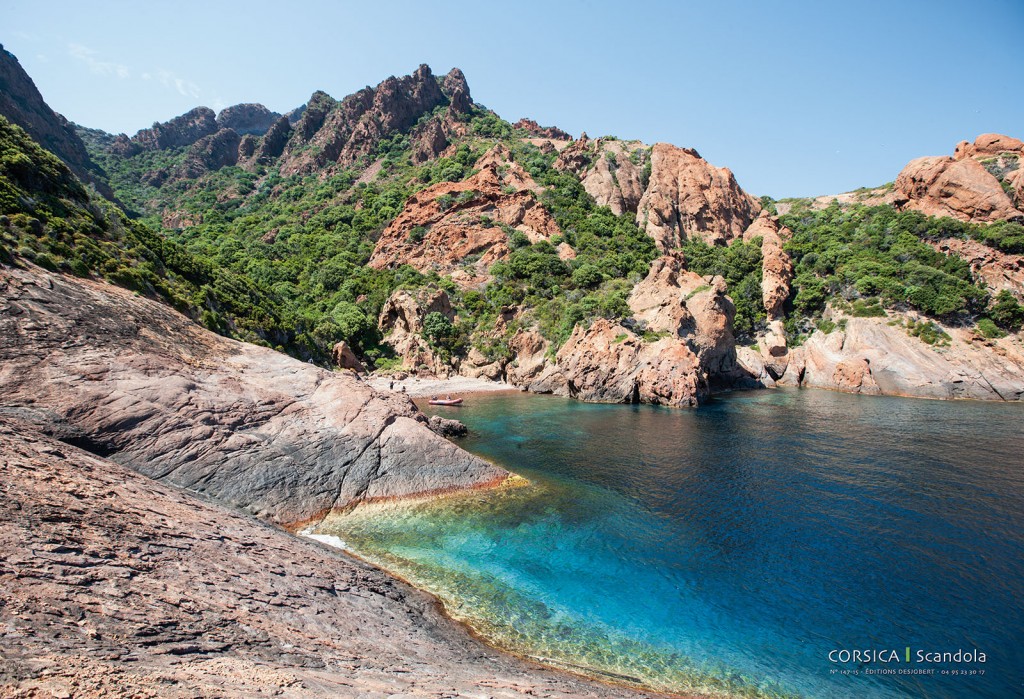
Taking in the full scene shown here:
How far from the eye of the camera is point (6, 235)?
1750 centimetres

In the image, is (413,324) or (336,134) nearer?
(413,324)

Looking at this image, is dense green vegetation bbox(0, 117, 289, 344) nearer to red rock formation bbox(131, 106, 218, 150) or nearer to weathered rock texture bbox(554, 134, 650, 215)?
weathered rock texture bbox(554, 134, 650, 215)

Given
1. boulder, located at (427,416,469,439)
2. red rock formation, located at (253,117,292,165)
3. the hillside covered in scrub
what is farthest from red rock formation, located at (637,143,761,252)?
red rock formation, located at (253,117,292,165)

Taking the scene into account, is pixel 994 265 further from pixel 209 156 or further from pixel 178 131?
pixel 178 131

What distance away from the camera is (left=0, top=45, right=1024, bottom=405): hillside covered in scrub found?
1427 inches

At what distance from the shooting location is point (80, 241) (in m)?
21.5

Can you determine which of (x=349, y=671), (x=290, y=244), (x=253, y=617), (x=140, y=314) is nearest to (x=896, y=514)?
(x=349, y=671)

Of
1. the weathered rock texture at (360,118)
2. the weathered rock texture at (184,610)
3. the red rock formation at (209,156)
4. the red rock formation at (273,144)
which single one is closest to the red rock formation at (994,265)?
the weathered rock texture at (184,610)

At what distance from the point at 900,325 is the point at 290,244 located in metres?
85.4

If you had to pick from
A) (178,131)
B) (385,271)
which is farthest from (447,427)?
(178,131)

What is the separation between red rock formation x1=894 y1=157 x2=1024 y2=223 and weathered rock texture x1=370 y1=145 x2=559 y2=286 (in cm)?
5102

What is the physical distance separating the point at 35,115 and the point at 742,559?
11219 cm

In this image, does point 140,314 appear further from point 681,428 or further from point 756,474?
point 681,428

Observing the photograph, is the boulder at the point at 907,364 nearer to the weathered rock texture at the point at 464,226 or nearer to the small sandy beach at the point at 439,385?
the small sandy beach at the point at 439,385
